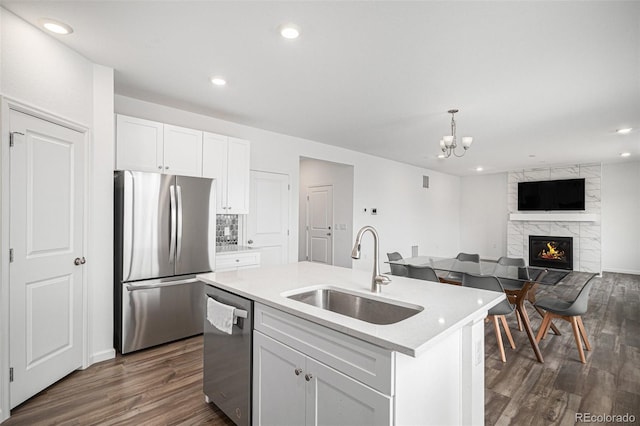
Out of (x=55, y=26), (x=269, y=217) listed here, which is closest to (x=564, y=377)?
(x=269, y=217)

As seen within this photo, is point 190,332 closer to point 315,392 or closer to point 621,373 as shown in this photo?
point 315,392

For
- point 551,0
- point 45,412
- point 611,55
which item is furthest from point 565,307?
point 45,412

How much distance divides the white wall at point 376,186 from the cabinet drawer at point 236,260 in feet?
4.34

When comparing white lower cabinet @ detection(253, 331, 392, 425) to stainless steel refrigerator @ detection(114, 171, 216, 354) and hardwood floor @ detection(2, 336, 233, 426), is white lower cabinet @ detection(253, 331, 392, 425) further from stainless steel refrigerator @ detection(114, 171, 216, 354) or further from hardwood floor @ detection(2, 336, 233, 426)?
stainless steel refrigerator @ detection(114, 171, 216, 354)

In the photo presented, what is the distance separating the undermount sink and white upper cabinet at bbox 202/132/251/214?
2.41 meters

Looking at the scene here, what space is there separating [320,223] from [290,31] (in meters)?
5.10

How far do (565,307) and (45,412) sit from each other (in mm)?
4434

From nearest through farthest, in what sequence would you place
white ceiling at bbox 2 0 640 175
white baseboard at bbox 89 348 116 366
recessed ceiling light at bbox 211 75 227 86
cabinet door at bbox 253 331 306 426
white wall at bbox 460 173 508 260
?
1. cabinet door at bbox 253 331 306 426
2. white ceiling at bbox 2 0 640 175
3. white baseboard at bbox 89 348 116 366
4. recessed ceiling light at bbox 211 75 227 86
5. white wall at bbox 460 173 508 260

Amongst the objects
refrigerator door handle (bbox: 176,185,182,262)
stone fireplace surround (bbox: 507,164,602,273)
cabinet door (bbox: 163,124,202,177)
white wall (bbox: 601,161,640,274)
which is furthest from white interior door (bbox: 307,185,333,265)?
white wall (bbox: 601,161,640,274)

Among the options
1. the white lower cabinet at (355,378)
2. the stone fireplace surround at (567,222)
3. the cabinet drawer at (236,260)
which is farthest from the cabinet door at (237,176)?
the stone fireplace surround at (567,222)

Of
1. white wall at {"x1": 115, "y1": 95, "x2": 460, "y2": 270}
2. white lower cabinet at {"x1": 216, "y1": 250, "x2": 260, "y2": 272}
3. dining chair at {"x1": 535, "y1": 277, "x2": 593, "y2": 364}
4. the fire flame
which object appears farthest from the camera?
the fire flame

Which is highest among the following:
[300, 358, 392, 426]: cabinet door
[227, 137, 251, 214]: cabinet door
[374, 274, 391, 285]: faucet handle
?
[227, 137, 251, 214]: cabinet door

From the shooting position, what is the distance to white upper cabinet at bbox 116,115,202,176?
3.19 metres

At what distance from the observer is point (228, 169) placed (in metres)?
4.08
